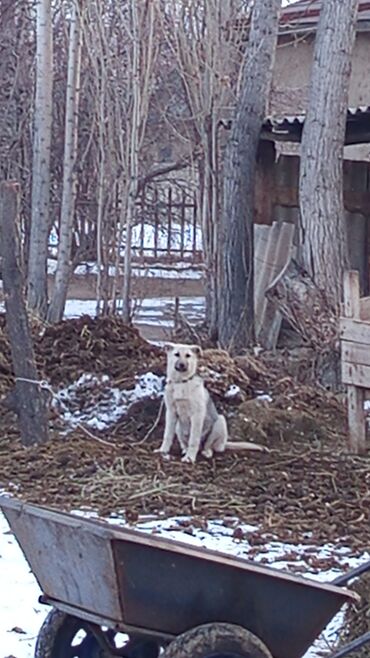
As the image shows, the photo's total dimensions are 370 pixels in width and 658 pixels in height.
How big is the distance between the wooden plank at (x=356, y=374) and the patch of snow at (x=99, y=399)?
65.6 inches

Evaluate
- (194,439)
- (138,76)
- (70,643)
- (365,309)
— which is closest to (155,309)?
(138,76)

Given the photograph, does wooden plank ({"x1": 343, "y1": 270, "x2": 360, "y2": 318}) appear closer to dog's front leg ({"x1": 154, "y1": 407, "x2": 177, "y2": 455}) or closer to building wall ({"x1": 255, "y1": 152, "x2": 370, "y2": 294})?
dog's front leg ({"x1": 154, "y1": 407, "x2": 177, "y2": 455})

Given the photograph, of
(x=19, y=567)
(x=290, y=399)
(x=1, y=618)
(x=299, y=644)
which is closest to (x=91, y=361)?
(x=290, y=399)

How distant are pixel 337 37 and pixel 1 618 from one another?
8.42 m

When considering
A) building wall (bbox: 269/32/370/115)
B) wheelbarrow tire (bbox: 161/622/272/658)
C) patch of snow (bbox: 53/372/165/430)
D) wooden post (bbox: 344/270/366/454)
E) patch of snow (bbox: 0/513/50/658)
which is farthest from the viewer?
building wall (bbox: 269/32/370/115)

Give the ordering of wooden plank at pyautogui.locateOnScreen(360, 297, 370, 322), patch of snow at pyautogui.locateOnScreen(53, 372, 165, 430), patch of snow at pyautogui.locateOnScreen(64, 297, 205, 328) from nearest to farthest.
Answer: wooden plank at pyautogui.locateOnScreen(360, 297, 370, 322) < patch of snow at pyautogui.locateOnScreen(53, 372, 165, 430) < patch of snow at pyautogui.locateOnScreen(64, 297, 205, 328)

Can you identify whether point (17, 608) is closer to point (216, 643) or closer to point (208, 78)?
point (216, 643)

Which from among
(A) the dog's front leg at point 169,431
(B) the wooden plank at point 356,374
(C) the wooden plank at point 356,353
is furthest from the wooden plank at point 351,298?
(A) the dog's front leg at point 169,431

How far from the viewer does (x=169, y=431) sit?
28.8 ft

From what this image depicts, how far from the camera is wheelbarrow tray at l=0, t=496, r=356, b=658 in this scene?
14.4 feet

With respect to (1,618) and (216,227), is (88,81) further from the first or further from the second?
(1,618)

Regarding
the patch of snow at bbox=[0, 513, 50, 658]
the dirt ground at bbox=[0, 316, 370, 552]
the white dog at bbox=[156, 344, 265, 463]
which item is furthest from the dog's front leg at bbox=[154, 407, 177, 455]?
the patch of snow at bbox=[0, 513, 50, 658]

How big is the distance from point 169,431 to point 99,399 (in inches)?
56.7

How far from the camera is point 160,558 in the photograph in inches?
173
